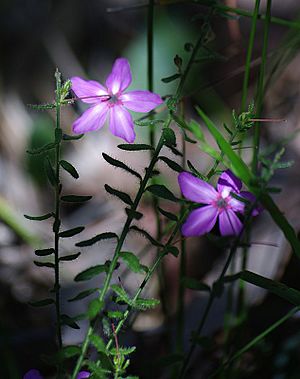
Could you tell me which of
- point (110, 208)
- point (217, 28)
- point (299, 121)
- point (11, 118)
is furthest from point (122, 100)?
point (217, 28)

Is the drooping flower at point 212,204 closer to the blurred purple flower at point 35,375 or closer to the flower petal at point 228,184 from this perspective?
the flower petal at point 228,184

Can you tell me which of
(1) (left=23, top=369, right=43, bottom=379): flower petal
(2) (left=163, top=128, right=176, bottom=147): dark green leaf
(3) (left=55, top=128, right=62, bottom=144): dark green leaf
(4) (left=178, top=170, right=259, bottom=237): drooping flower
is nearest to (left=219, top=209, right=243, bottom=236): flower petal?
(4) (left=178, top=170, right=259, bottom=237): drooping flower

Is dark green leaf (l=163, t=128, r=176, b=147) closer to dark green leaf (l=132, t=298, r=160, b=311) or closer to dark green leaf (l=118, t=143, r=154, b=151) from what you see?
dark green leaf (l=118, t=143, r=154, b=151)

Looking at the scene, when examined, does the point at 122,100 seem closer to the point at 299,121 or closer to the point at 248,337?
the point at 248,337

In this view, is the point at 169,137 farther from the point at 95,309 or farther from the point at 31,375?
the point at 31,375

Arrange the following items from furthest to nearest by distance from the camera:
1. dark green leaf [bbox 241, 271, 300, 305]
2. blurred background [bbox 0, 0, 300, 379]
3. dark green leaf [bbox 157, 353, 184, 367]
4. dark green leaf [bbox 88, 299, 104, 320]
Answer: blurred background [bbox 0, 0, 300, 379]
dark green leaf [bbox 157, 353, 184, 367]
dark green leaf [bbox 241, 271, 300, 305]
dark green leaf [bbox 88, 299, 104, 320]

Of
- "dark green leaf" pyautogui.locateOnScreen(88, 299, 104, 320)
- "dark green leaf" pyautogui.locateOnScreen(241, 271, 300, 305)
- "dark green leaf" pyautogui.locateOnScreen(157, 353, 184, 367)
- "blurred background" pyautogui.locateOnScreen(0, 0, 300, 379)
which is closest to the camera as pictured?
"dark green leaf" pyautogui.locateOnScreen(88, 299, 104, 320)

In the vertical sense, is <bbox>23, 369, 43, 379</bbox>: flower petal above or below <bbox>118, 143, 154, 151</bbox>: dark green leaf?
below
